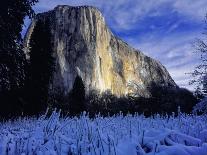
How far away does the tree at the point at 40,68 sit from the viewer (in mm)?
36812

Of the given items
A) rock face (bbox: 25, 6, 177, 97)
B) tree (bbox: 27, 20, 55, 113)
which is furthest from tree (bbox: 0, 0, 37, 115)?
rock face (bbox: 25, 6, 177, 97)

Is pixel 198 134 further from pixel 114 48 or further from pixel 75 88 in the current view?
pixel 114 48

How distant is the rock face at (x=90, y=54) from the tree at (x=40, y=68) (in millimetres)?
65506

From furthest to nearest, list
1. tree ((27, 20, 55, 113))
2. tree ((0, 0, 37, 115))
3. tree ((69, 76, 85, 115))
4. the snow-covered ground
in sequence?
tree ((69, 76, 85, 115)) → tree ((27, 20, 55, 113)) → tree ((0, 0, 37, 115)) → the snow-covered ground

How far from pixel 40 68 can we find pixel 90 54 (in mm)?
80151

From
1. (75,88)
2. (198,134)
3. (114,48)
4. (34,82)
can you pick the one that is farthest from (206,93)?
(114,48)

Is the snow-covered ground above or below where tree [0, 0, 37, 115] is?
below

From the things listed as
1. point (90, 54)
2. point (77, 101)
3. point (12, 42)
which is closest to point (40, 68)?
point (77, 101)

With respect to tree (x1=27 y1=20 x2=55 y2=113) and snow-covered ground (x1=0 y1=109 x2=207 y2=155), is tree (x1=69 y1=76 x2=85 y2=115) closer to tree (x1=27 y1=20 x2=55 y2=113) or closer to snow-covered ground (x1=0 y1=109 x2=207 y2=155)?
tree (x1=27 y1=20 x2=55 y2=113)

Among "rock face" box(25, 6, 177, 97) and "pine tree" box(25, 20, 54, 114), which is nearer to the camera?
"pine tree" box(25, 20, 54, 114)

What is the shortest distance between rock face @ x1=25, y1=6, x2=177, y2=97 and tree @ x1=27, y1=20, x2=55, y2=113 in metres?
65.5

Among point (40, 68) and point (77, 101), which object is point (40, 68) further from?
point (77, 101)

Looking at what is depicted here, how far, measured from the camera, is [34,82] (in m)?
37.8

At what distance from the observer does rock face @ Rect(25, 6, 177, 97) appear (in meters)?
114
